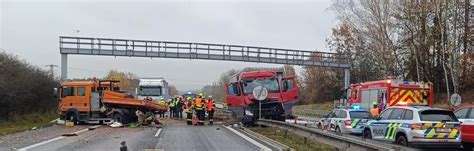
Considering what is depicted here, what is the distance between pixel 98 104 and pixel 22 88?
5502 millimetres

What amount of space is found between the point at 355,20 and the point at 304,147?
3206 centimetres

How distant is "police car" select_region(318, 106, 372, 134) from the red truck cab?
491 cm

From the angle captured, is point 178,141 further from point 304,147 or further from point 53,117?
point 53,117

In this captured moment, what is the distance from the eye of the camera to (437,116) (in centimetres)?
1523

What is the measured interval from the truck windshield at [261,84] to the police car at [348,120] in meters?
4.25

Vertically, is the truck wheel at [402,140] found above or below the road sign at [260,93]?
below

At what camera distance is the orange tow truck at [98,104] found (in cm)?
2792

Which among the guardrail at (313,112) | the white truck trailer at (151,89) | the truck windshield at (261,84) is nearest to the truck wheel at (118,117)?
the truck windshield at (261,84)

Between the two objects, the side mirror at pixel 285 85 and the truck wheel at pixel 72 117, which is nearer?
the side mirror at pixel 285 85

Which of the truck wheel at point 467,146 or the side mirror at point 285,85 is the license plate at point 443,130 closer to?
the truck wheel at point 467,146

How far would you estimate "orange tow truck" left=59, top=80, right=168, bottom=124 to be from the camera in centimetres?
2792

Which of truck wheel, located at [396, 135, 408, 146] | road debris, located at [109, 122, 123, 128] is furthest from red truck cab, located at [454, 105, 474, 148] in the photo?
road debris, located at [109, 122, 123, 128]

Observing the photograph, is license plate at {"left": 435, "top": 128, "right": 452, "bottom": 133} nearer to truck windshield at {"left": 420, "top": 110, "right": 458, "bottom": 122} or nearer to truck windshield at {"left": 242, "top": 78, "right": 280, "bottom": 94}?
truck windshield at {"left": 420, "top": 110, "right": 458, "bottom": 122}

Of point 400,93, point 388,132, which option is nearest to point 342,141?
point 388,132
